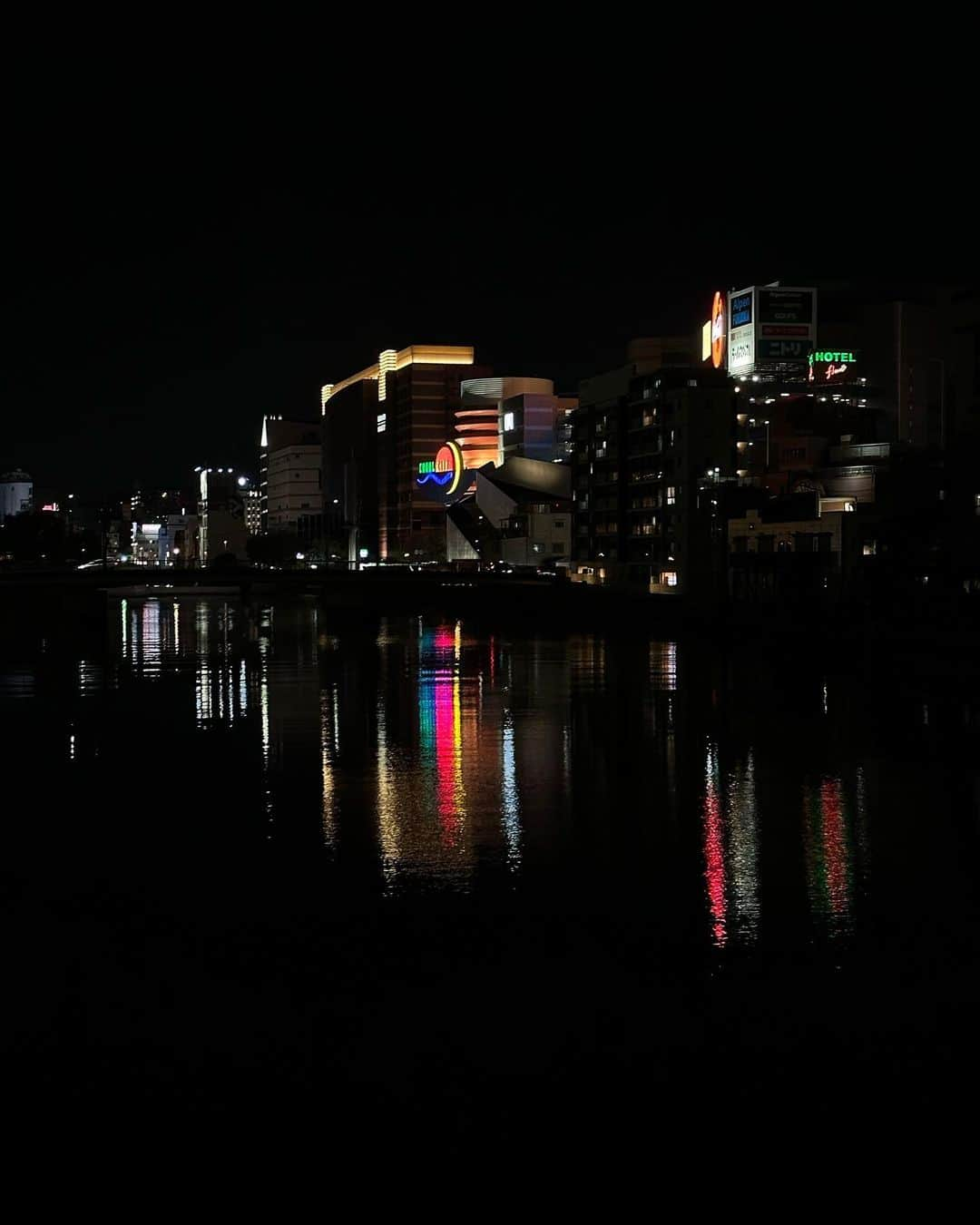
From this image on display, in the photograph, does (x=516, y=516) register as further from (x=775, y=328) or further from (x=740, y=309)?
(x=775, y=328)

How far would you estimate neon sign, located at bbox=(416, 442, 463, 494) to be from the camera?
598 ft

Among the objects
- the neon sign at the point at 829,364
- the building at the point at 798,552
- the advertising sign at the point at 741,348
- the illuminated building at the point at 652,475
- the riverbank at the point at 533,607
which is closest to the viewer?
the riverbank at the point at 533,607

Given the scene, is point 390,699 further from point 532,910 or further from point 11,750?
point 532,910

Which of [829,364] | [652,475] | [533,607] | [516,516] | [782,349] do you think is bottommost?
[533,607]

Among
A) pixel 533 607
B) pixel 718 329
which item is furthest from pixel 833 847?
pixel 718 329

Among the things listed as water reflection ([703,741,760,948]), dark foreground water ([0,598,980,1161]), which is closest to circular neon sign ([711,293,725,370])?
dark foreground water ([0,598,980,1161])

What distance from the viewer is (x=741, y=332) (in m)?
123

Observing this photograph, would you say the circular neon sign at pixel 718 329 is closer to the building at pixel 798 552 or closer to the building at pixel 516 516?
the building at pixel 516 516

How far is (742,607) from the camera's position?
58.7 metres

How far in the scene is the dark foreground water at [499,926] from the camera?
6984 millimetres

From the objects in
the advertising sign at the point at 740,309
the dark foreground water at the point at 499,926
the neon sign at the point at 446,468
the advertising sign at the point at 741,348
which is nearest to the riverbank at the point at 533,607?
the dark foreground water at the point at 499,926

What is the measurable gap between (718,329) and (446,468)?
64228 mm

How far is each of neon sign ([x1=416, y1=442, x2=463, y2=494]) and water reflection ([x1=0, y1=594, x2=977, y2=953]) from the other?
480 ft

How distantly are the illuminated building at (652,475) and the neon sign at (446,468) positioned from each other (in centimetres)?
5870
